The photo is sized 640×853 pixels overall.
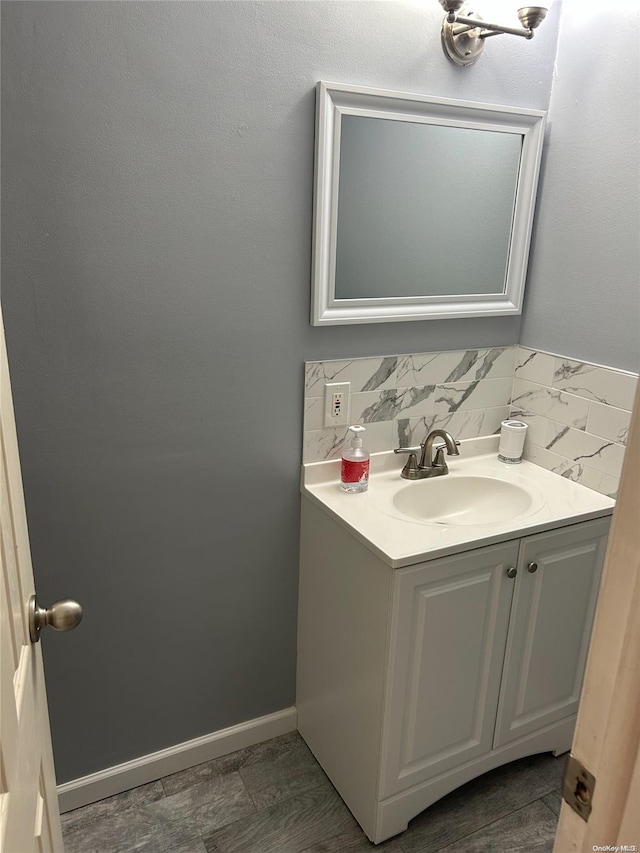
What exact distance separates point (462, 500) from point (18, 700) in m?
1.41

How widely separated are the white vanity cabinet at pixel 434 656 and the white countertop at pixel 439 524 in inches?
1.4

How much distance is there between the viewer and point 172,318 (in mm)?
1628

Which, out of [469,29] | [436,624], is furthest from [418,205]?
[436,624]

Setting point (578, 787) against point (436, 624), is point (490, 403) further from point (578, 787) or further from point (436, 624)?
point (578, 787)

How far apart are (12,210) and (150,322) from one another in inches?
14.5

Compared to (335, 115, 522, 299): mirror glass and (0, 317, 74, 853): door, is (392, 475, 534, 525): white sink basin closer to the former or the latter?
(335, 115, 522, 299): mirror glass

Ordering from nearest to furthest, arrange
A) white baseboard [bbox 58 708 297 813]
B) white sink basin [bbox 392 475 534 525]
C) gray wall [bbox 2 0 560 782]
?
gray wall [bbox 2 0 560 782] < white baseboard [bbox 58 708 297 813] < white sink basin [bbox 392 475 534 525]

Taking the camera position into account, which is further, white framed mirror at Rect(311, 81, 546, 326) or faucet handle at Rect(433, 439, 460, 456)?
faucet handle at Rect(433, 439, 460, 456)

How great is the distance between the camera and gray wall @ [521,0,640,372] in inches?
68.2

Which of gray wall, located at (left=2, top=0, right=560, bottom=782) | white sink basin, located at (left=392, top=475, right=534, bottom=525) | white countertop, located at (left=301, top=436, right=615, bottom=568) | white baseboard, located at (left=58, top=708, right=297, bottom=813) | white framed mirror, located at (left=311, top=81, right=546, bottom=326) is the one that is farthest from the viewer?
white sink basin, located at (left=392, top=475, right=534, bottom=525)

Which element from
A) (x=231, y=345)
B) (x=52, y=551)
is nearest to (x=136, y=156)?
(x=231, y=345)

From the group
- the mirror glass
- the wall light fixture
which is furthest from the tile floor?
the wall light fixture

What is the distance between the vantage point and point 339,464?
1941mm

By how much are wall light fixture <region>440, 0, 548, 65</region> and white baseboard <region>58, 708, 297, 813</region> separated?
6.32ft
